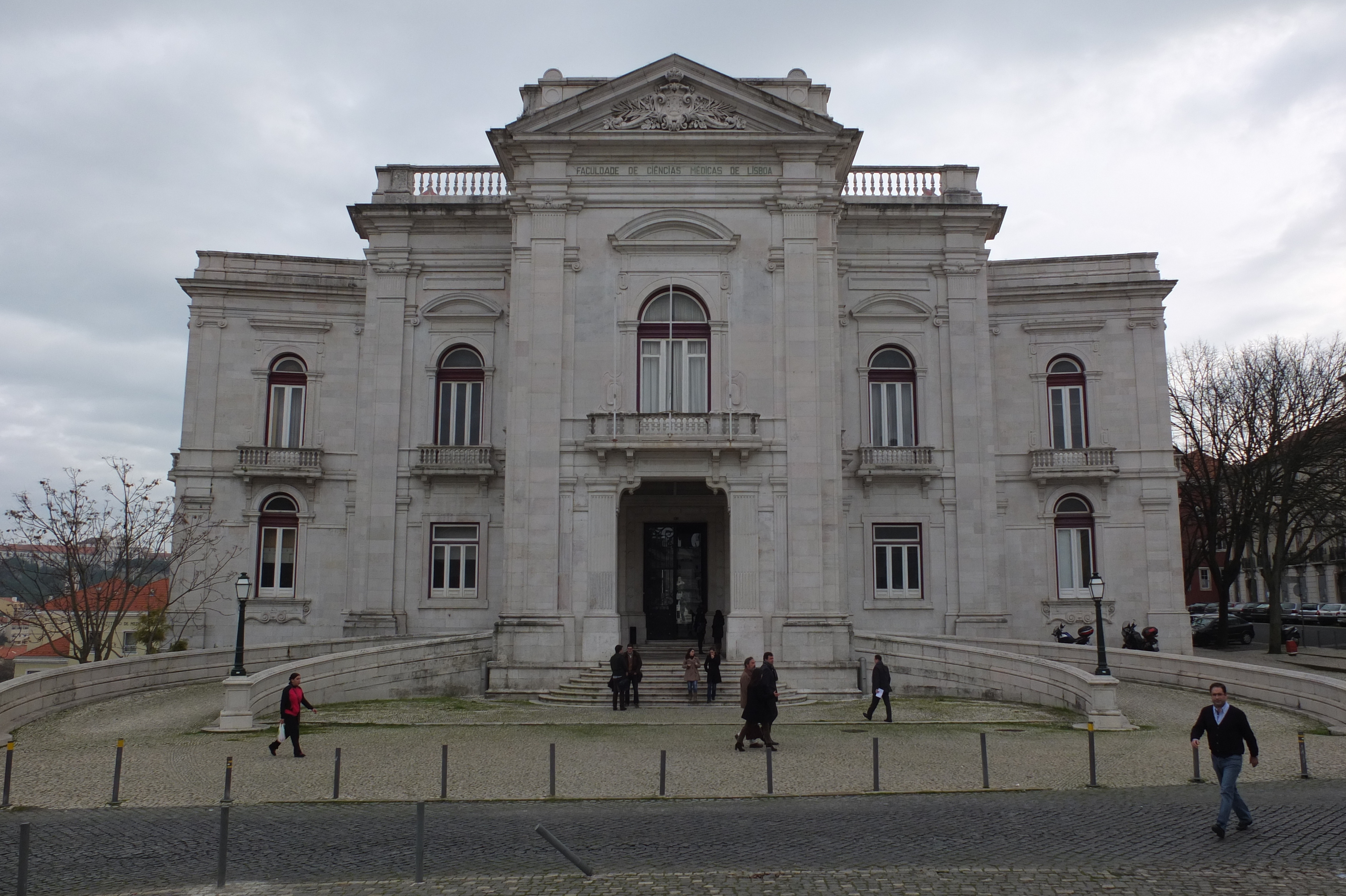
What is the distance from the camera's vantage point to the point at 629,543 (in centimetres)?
3250

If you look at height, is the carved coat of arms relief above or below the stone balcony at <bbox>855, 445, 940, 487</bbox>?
above

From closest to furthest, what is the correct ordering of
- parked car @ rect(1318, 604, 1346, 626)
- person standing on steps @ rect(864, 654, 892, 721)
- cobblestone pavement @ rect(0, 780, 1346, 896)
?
cobblestone pavement @ rect(0, 780, 1346, 896)
person standing on steps @ rect(864, 654, 892, 721)
parked car @ rect(1318, 604, 1346, 626)

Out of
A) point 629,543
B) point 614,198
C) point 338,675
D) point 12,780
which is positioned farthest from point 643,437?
point 12,780

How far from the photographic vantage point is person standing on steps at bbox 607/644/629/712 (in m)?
24.8

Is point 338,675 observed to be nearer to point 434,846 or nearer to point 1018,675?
point 434,846

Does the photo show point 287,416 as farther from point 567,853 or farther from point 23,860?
point 567,853

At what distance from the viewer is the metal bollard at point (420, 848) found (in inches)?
393

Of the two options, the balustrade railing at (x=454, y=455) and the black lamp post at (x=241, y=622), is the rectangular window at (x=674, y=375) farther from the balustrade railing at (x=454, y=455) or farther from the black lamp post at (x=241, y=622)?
the black lamp post at (x=241, y=622)

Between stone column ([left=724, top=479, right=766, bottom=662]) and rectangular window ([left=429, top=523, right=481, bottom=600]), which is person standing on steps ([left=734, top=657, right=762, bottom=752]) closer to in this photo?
stone column ([left=724, top=479, right=766, bottom=662])

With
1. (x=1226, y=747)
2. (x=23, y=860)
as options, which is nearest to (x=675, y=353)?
(x=1226, y=747)

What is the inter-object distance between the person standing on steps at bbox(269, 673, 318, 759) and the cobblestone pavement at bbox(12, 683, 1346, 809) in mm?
299

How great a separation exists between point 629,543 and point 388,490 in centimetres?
811

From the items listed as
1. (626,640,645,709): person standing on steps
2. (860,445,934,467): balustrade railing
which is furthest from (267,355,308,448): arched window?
(860,445,934,467): balustrade railing

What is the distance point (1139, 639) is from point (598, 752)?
21081 mm
